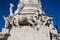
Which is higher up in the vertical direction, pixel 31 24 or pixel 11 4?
pixel 11 4

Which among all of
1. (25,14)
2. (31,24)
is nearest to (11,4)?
(25,14)

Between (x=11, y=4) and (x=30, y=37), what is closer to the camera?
(x=30, y=37)

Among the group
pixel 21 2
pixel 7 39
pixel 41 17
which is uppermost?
pixel 21 2

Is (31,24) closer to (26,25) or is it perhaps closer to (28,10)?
(26,25)

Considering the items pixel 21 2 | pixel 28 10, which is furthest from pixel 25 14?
pixel 21 2

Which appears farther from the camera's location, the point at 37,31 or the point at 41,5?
the point at 41,5

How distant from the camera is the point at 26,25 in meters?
23.4

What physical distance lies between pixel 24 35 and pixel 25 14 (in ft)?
10.1

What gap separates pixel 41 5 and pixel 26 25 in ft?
17.1

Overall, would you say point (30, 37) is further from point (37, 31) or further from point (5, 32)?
point (5, 32)

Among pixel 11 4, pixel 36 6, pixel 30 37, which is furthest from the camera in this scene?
pixel 36 6

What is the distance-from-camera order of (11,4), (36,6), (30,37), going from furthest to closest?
(36,6) → (11,4) → (30,37)

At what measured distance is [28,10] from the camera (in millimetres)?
25734

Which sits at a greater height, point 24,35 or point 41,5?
point 41,5
